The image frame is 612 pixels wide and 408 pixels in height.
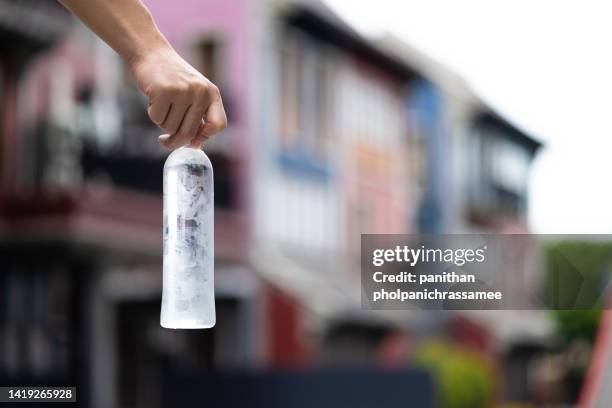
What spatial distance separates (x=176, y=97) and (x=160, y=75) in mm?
74

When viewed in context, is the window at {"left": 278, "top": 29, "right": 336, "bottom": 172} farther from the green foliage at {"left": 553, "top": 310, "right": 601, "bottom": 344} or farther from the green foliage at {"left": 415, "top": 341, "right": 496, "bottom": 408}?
the green foliage at {"left": 553, "top": 310, "right": 601, "bottom": 344}

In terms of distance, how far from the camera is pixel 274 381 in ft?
69.9

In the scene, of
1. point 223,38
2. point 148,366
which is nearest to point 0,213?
point 148,366

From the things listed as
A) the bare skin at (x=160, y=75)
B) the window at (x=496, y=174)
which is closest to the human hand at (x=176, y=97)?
the bare skin at (x=160, y=75)

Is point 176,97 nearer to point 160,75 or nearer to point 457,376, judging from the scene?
point 160,75

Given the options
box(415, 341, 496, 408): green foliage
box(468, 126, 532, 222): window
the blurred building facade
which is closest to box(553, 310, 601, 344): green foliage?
box(468, 126, 532, 222): window

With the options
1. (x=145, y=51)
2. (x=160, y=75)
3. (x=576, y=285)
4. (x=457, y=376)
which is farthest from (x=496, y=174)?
(x=160, y=75)

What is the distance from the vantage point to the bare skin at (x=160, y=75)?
3102mm

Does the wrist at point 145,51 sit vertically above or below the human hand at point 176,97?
above

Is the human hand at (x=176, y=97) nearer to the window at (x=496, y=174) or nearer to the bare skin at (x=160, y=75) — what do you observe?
the bare skin at (x=160, y=75)

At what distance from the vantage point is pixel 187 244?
11.1 ft

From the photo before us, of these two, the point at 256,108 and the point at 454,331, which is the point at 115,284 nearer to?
the point at 256,108

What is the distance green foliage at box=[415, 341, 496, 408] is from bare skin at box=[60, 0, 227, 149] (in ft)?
82.1

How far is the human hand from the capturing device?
3.09 m
